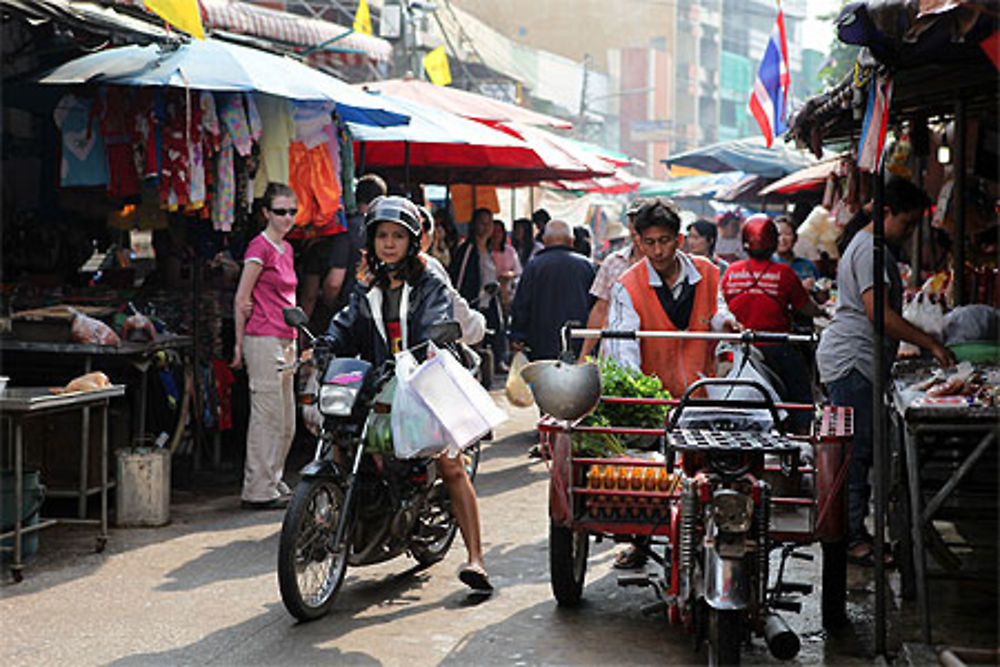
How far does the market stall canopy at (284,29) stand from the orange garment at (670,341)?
8323 mm

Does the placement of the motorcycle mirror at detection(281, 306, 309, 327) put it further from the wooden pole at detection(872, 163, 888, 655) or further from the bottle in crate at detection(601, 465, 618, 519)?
the wooden pole at detection(872, 163, 888, 655)

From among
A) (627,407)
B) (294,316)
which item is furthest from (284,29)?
(627,407)

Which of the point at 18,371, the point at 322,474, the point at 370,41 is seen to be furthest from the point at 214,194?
the point at 370,41

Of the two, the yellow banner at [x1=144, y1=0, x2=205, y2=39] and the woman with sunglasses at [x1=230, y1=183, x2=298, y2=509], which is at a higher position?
the yellow banner at [x1=144, y1=0, x2=205, y2=39]

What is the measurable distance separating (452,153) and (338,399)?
8.07 meters

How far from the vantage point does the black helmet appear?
21.3 ft

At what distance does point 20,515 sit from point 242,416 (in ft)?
13.6

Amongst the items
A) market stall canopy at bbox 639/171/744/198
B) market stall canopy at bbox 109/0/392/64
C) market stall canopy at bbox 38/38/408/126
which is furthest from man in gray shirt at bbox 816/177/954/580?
market stall canopy at bbox 639/171/744/198

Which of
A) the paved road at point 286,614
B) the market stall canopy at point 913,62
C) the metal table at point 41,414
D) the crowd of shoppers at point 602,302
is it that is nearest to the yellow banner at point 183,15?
the crowd of shoppers at point 602,302

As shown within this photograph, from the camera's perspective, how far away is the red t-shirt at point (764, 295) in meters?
8.44

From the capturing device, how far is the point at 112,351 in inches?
335

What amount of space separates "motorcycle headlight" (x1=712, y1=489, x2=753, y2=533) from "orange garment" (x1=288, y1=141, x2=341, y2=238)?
6.17 metres

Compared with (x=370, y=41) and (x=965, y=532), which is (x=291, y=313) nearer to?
(x=965, y=532)

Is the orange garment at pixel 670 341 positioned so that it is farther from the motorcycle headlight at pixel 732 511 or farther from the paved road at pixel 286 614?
the motorcycle headlight at pixel 732 511
